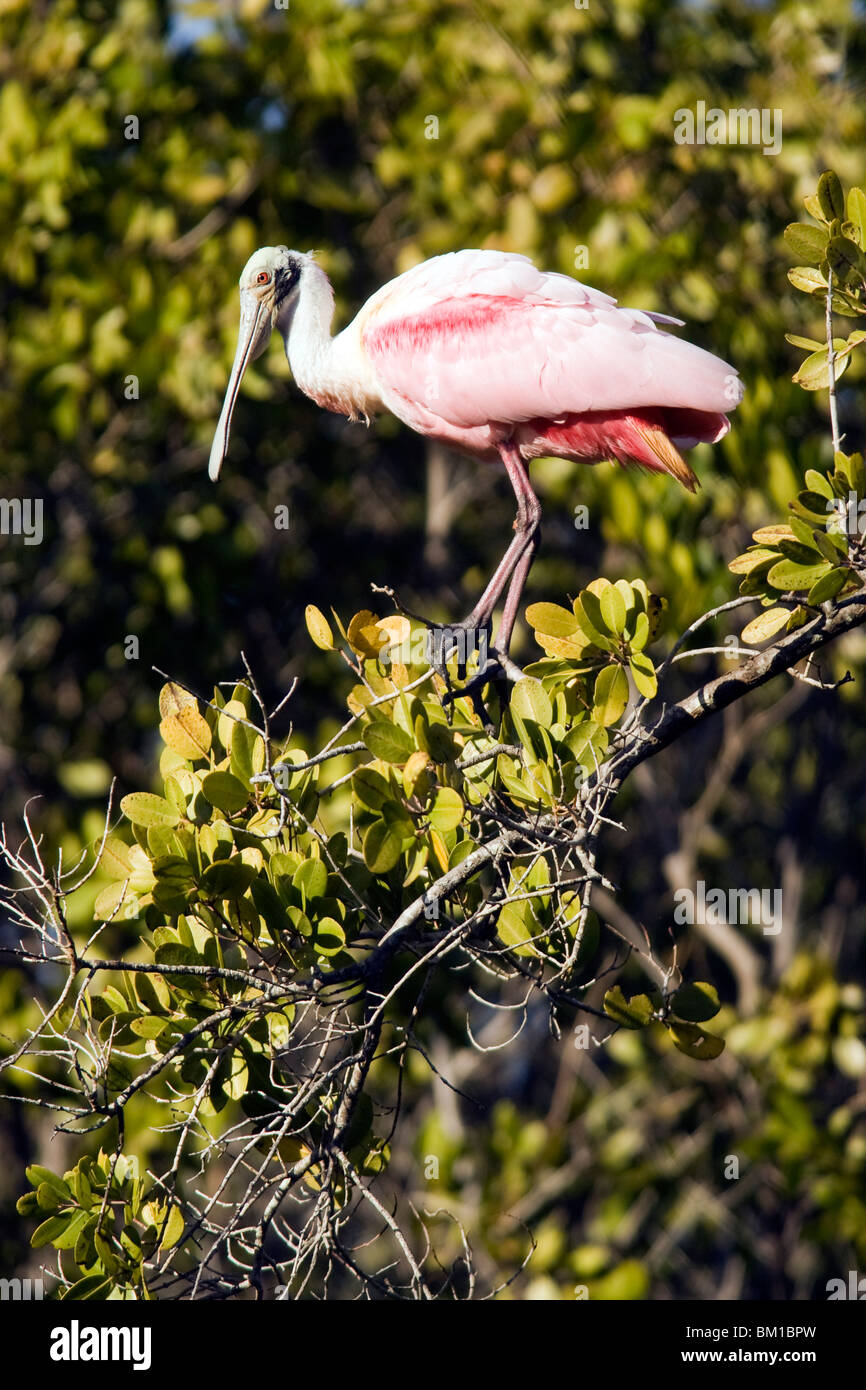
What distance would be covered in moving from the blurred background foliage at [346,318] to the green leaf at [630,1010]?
3.53 m

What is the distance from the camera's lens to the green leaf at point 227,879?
3.39 m

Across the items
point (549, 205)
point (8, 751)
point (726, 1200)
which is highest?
point (549, 205)

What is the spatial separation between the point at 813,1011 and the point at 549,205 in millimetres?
3942

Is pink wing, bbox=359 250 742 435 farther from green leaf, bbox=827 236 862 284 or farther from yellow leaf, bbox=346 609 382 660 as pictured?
yellow leaf, bbox=346 609 382 660

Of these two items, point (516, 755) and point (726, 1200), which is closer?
point (516, 755)

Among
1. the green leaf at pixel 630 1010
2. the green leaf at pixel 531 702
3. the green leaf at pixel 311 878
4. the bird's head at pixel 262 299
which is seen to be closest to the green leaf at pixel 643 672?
the green leaf at pixel 531 702

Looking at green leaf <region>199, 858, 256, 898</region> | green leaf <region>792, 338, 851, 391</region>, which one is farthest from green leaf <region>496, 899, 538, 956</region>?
green leaf <region>792, 338, 851, 391</region>

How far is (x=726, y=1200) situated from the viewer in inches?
346

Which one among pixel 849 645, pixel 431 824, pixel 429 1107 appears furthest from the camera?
pixel 429 1107

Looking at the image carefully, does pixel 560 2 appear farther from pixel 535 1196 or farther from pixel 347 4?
pixel 535 1196

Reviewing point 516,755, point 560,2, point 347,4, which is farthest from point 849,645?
point 516,755

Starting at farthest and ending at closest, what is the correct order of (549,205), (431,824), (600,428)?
1. (549,205)
2. (600,428)
3. (431,824)

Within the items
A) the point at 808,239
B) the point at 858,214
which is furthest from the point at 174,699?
the point at 858,214

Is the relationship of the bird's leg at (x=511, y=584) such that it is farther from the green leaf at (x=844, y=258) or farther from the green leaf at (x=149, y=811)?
the green leaf at (x=844, y=258)
